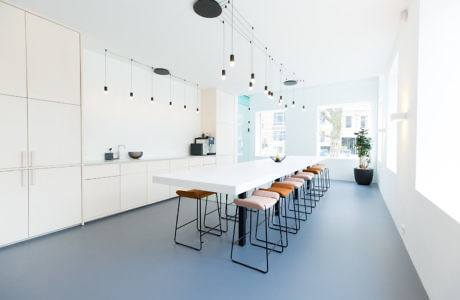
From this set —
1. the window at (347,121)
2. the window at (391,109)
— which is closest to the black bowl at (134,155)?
the window at (391,109)

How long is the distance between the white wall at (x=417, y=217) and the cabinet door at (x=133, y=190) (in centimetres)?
420

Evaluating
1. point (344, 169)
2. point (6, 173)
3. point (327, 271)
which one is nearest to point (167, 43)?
point (6, 173)

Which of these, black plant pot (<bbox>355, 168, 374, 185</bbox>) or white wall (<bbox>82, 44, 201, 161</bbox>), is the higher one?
white wall (<bbox>82, 44, 201, 161</bbox>)

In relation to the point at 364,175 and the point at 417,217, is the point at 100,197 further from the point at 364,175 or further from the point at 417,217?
the point at 364,175

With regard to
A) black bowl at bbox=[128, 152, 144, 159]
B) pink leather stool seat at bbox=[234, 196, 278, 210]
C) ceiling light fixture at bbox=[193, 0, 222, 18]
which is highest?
ceiling light fixture at bbox=[193, 0, 222, 18]

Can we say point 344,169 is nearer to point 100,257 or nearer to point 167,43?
point 167,43

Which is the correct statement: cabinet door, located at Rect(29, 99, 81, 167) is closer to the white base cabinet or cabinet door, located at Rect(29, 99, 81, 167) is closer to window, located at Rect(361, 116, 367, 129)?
the white base cabinet

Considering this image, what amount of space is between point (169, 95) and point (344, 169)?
19.0 ft

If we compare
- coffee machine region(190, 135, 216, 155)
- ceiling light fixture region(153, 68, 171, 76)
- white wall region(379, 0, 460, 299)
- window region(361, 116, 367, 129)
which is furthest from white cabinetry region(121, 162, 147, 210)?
window region(361, 116, 367, 129)

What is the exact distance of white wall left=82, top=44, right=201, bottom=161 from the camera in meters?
3.94

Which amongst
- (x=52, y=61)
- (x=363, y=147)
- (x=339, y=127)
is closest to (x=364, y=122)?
(x=339, y=127)

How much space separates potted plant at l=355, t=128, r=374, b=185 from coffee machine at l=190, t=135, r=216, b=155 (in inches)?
163

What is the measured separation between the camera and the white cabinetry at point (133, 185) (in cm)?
389

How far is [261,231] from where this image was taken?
3053 millimetres
